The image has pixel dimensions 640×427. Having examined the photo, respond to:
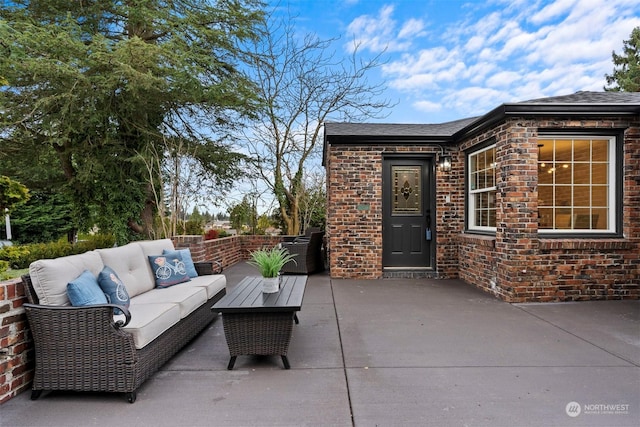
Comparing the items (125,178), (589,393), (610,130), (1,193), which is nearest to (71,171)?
(125,178)

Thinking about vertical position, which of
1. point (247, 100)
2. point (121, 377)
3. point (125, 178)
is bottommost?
point (121, 377)

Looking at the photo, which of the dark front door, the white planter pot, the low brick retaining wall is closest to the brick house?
the dark front door

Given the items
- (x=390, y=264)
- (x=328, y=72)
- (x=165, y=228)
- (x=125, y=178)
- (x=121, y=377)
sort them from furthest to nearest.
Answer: (x=328, y=72) < (x=125, y=178) < (x=390, y=264) < (x=165, y=228) < (x=121, y=377)

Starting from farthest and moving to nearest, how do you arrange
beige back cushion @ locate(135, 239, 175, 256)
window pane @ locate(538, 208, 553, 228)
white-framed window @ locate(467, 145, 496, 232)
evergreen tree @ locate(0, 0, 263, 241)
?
evergreen tree @ locate(0, 0, 263, 241)
white-framed window @ locate(467, 145, 496, 232)
window pane @ locate(538, 208, 553, 228)
beige back cushion @ locate(135, 239, 175, 256)

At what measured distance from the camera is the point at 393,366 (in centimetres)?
268

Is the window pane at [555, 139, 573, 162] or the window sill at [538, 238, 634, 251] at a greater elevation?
the window pane at [555, 139, 573, 162]

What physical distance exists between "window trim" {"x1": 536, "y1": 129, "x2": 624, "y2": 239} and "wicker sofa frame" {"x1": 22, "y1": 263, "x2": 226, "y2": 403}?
17.3 ft

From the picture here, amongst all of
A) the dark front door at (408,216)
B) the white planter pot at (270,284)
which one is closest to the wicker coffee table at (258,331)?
the white planter pot at (270,284)

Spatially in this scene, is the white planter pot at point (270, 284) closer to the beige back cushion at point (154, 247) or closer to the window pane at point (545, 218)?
the beige back cushion at point (154, 247)

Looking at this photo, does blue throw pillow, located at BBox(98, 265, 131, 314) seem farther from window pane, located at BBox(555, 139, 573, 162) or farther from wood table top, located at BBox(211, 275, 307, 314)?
window pane, located at BBox(555, 139, 573, 162)

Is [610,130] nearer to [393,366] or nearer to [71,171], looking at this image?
[393,366]

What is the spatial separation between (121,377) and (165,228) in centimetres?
424

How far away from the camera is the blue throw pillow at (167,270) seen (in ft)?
12.1

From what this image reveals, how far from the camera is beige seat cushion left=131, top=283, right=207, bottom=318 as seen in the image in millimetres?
2996
